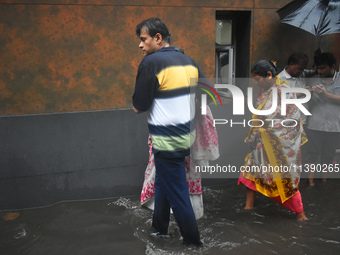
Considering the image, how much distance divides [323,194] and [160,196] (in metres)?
2.40

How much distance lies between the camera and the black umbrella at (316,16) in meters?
3.85

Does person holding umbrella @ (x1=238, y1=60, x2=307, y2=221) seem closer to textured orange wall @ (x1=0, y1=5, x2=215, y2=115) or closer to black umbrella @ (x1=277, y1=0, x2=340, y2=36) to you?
black umbrella @ (x1=277, y1=0, x2=340, y2=36)

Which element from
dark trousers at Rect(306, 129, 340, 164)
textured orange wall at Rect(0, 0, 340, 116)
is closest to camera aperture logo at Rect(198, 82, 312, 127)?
dark trousers at Rect(306, 129, 340, 164)

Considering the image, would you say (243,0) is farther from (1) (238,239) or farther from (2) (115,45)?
(1) (238,239)

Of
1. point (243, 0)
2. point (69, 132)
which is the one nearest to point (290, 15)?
point (243, 0)

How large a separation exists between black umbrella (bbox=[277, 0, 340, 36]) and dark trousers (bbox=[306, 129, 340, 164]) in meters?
1.34

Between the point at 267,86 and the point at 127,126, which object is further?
the point at 127,126

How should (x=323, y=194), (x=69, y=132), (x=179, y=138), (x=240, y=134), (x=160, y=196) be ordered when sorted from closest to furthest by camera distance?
(x=179, y=138) → (x=160, y=196) → (x=69, y=132) → (x=323, y=194) → (x=240, y=134)

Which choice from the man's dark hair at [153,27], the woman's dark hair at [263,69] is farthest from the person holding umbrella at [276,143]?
the man's dark hair at [153,27]

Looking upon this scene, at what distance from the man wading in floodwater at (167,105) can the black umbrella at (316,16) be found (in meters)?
1.83

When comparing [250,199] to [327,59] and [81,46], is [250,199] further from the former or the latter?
[81,46]

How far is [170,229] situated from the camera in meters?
3.31

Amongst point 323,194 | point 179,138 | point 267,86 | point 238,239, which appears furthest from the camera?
point 323,194

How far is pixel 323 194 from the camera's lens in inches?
169
